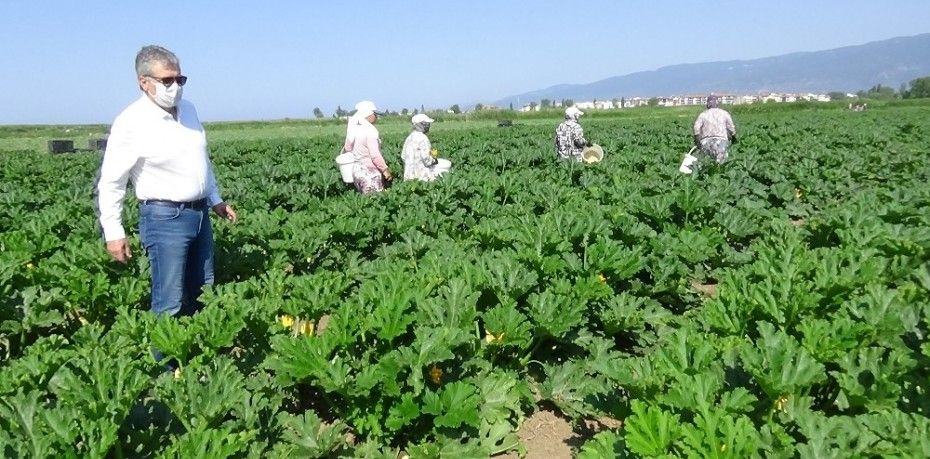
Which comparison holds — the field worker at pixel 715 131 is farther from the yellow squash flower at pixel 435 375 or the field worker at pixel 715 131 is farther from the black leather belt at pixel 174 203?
the black leather belt at pixel 174 203

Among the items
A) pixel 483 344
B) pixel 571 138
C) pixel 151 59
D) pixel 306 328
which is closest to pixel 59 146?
pixel 571 138

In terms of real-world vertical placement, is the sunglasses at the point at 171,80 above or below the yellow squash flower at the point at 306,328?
above

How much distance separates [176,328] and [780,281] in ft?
11.5

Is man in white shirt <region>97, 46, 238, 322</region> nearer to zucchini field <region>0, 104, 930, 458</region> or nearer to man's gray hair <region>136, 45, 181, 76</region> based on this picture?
man's gray hair <region>136, 45, 181, 76</region>

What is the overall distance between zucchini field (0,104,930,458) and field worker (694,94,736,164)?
5.21 meters

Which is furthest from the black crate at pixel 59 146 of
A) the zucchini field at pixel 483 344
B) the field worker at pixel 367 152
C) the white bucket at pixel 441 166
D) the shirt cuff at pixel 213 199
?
the shirt cuff at pixel 213 199

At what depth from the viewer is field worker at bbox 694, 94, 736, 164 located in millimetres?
12492

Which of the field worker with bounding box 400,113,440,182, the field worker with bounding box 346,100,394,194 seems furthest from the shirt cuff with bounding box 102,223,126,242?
the field worker with bounding box 400,113,440,182

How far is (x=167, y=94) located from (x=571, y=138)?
9.57 meters

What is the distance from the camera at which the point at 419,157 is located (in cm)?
1014

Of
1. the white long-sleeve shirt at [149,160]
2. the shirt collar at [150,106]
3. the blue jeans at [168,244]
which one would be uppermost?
the shirt collar at [150,106]

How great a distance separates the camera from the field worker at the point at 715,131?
492 inches

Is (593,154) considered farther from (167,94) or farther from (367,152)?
(167,94)

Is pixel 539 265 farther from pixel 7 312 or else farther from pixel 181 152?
pixel 7 312
